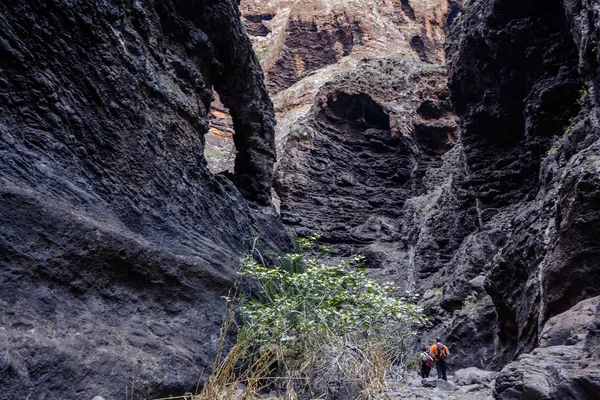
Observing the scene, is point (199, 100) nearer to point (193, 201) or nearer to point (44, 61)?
point (193, 201)

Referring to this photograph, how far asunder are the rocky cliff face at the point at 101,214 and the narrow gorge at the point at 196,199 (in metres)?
0.02

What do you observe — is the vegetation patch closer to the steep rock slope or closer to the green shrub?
the green shrub

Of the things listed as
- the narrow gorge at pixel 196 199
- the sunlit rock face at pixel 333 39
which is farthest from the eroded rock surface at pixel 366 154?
the sunlit rock face at pixel 333 39

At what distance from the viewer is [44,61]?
4.23m

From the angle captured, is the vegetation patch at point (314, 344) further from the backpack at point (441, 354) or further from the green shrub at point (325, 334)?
the backpack at point (441, 354)

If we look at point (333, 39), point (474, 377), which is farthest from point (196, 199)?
point (333, 39)

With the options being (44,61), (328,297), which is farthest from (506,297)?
(44,61)

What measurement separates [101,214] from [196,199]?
238 centimetres

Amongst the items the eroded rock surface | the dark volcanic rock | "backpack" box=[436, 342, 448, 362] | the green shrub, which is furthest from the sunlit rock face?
the dark volcanic rock

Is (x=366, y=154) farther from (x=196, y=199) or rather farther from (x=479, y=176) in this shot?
(x=196, y=199)

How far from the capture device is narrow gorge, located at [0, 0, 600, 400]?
3.29 meters

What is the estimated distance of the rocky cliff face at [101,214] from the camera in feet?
10.2

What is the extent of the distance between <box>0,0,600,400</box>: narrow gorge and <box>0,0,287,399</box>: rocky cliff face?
0.02m

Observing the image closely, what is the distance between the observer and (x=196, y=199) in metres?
6.51
